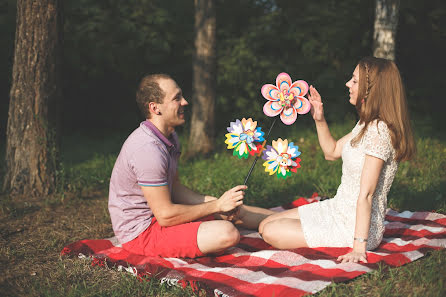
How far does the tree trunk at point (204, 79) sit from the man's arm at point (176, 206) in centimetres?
319

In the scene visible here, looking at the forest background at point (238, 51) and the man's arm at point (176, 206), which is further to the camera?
the forest background at point (238, 51)

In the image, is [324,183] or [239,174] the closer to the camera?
[324,183]

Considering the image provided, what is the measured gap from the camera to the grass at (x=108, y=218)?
2822 millimetres

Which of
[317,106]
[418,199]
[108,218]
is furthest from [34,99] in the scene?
[418,199]

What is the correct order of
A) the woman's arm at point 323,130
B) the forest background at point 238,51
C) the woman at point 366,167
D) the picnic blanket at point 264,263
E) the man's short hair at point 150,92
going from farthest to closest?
the forest background at point 238,51 < the woman's arm at point 323,130 < the man's short hair at point 150,92 < the woman at point 366,167 < the picnic blanket at point 264,263

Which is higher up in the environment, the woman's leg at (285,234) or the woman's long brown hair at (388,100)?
the woman's long brown hair at (388,100)

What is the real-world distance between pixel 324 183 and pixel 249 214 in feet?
5.05

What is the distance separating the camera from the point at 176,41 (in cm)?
848

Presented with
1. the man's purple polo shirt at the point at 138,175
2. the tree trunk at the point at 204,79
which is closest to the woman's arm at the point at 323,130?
the man's purple polo shirt at the point at 138,175

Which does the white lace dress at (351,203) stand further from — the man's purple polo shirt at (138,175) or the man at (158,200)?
the man's purple polo shirt at (138,175)

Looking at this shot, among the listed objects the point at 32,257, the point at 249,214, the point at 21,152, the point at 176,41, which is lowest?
the point at 32,257

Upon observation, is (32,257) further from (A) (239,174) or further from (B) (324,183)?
(B) (324,183)

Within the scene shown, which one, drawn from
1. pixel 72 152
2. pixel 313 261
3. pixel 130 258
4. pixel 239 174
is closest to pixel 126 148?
pixel 130 258

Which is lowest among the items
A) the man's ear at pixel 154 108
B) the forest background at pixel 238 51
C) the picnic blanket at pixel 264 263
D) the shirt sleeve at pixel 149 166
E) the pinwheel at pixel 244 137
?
the picnic blanket at pixel 264 263
